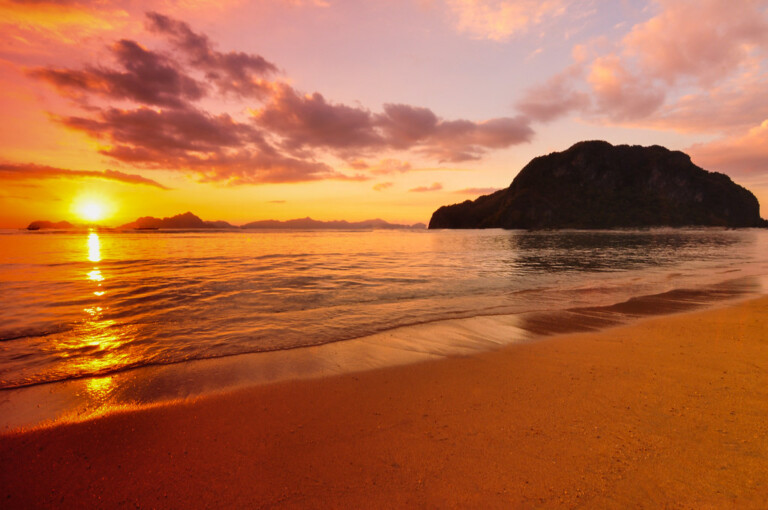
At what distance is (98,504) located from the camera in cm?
314

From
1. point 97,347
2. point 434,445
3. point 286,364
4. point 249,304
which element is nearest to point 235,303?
point 249,304

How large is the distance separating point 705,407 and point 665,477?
2.16 m

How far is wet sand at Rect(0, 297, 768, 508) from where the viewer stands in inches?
125

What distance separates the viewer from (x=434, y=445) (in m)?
3.90

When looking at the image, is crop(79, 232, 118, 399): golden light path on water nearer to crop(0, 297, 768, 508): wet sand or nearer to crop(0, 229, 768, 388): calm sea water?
crop(0, 229, 768, 388): calm sea water

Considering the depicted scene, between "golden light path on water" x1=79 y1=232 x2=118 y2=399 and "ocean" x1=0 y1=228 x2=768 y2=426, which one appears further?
"ocean" x1=0 y1=228 x2=768 y2=426

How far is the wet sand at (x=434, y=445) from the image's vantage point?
10.4 feet

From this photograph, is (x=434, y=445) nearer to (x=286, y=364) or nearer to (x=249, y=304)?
(x=286, y=364)

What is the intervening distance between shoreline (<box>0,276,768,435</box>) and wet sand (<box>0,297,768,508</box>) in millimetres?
469

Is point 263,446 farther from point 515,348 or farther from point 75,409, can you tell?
point 515,348

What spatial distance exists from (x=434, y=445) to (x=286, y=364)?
12.9ft

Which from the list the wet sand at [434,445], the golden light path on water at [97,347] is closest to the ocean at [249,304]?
the golden light path on water at [97,347]

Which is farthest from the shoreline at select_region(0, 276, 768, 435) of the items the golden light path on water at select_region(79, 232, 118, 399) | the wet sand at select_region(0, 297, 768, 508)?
the wet sand at select_region(0, 297, 768, 508)

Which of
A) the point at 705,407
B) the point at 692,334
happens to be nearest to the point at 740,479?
the point at 705,407
